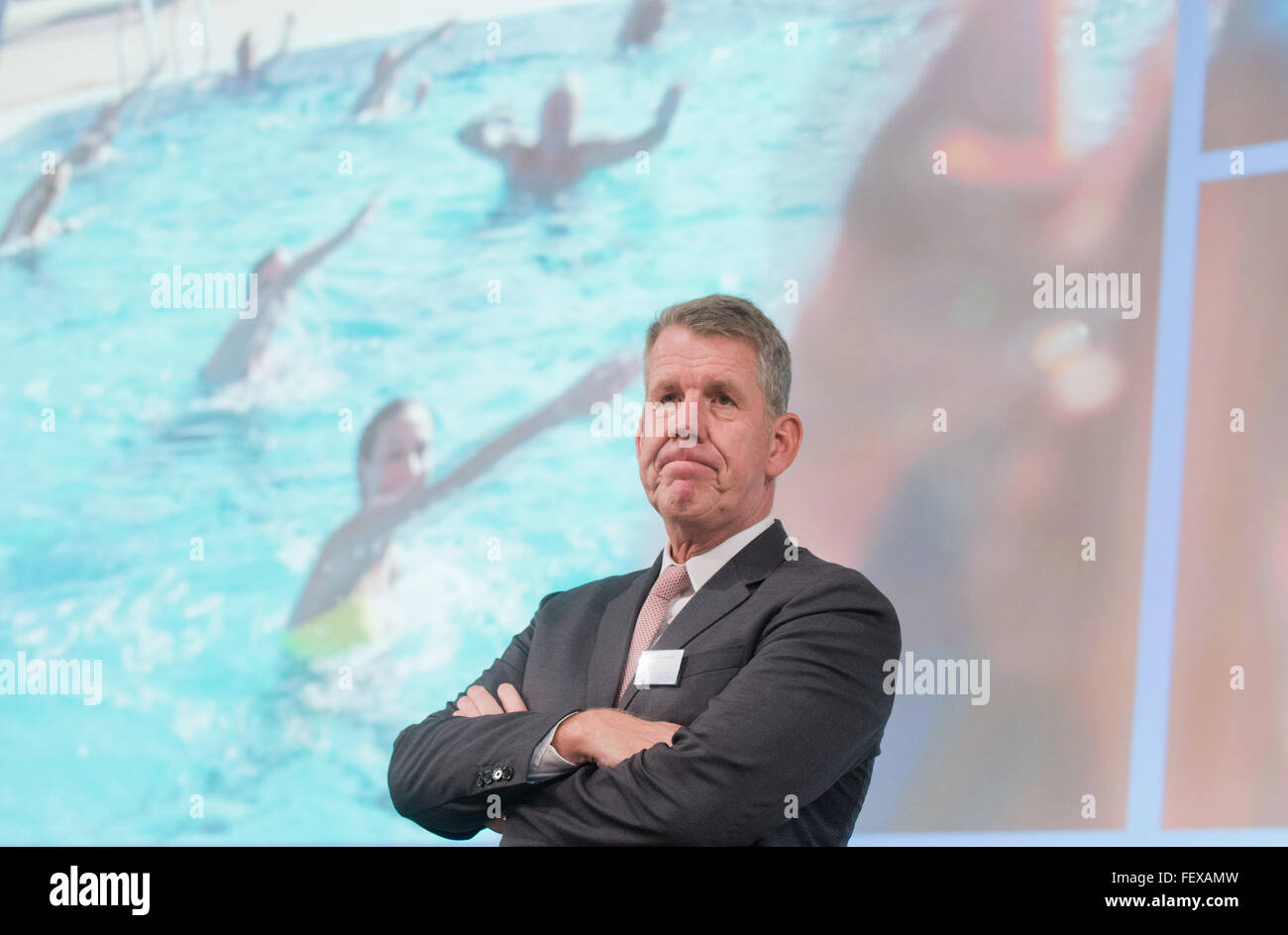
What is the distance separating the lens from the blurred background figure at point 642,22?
4344mm

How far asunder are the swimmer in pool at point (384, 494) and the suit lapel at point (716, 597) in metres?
2.01

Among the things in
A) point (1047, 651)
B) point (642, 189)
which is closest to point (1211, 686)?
point (1047, 651)

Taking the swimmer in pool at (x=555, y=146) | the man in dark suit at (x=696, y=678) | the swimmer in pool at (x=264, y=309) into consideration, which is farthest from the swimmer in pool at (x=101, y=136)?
the man in dark suit at (x=696, y=678)

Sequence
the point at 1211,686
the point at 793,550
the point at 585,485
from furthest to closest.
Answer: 1. the point at 585,485
2. the point at 1211,686
3. the point at 793,550

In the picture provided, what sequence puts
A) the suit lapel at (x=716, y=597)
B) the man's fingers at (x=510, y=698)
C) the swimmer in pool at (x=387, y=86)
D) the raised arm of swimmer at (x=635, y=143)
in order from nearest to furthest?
the suit lapel at (x=716, y=597), the man's fingers at (x=510, y=698), the raised arm of swimmer at (x=635, y=143), the swimmer in pool at (x=387, y=86)

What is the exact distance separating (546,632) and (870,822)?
2037 millimetres

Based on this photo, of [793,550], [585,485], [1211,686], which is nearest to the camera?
[793,550]

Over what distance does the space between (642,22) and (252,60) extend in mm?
1523

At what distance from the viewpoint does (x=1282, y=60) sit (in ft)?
13.2

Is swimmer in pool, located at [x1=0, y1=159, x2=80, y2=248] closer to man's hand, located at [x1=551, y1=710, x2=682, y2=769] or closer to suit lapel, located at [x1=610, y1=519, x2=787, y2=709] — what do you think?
suit lapel, located at [x1=610, y1=519, x2=787, y2=709]

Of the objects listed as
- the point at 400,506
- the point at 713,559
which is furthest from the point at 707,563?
the point at 400,506

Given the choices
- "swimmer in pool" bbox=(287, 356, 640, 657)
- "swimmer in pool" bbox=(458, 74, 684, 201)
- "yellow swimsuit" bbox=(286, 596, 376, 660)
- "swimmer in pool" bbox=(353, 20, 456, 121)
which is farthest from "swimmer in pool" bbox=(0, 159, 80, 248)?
"yellow swimsuit" bbox=(286, 596, 376, 660)

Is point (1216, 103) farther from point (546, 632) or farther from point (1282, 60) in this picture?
point (546, 632)

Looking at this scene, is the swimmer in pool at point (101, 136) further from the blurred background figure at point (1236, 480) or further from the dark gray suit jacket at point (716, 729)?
the blurred background figure at point (1236, 480)
